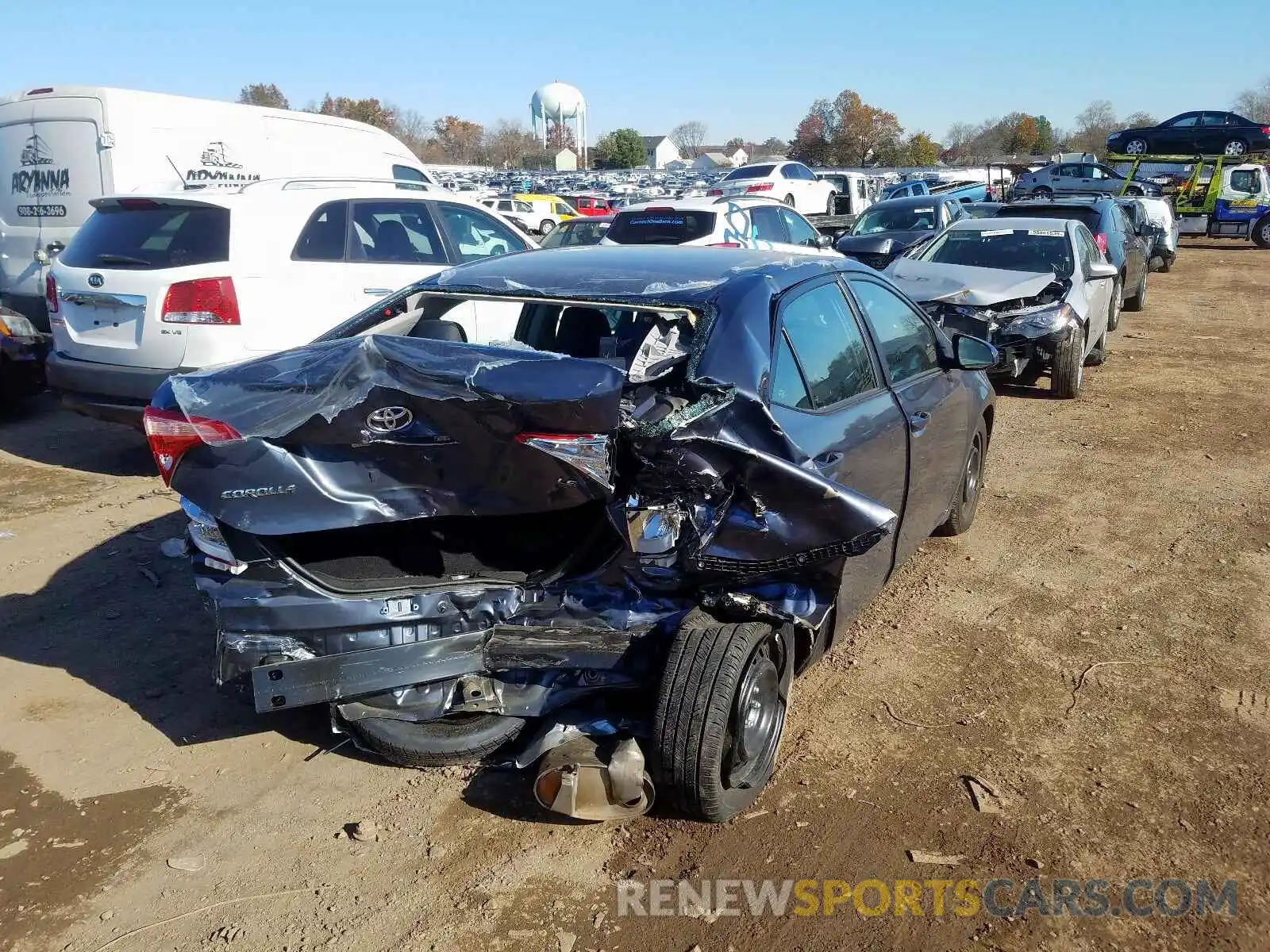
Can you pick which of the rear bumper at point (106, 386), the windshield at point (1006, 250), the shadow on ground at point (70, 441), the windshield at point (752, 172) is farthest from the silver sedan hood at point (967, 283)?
the windshield at point (752, 172)

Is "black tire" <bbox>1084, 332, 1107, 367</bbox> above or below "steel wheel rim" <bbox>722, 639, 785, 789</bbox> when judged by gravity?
above

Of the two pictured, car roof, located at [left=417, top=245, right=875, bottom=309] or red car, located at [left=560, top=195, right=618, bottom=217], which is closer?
car roof, located at [left=417, top=245, right=875, bottom=309]

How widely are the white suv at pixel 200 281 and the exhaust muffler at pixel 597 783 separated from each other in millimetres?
4662

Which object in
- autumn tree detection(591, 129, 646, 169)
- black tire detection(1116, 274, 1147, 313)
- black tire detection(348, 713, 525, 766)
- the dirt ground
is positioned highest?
autumn tree detection(591, 129, 646, 169)

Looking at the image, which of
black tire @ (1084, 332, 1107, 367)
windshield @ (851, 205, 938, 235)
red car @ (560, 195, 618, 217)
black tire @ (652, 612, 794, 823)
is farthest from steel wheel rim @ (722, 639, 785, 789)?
red car @ (560, 195, 618, 217)

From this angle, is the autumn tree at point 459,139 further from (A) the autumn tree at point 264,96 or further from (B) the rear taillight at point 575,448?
(B) the rear taillight at point 575,448

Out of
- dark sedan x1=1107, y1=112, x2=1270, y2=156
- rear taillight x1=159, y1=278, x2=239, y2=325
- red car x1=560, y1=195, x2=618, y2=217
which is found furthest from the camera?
red car x1=560, y1=195, x2=618, y2=217

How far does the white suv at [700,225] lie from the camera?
11.7 m

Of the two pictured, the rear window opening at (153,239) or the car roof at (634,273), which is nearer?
the car roof at (634,273)

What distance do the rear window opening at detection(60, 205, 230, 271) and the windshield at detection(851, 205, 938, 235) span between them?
11585 millimetres

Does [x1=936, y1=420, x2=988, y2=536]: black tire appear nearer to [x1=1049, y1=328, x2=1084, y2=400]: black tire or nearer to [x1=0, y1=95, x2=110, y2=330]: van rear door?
[x1=1049, y1=328, x2=1084, y2=400]: black tire

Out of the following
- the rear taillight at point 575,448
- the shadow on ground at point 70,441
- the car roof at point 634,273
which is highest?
the car roof at point 634,273

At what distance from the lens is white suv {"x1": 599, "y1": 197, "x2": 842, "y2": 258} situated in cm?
1170

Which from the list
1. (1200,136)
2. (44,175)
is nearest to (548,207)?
(1200,136)
